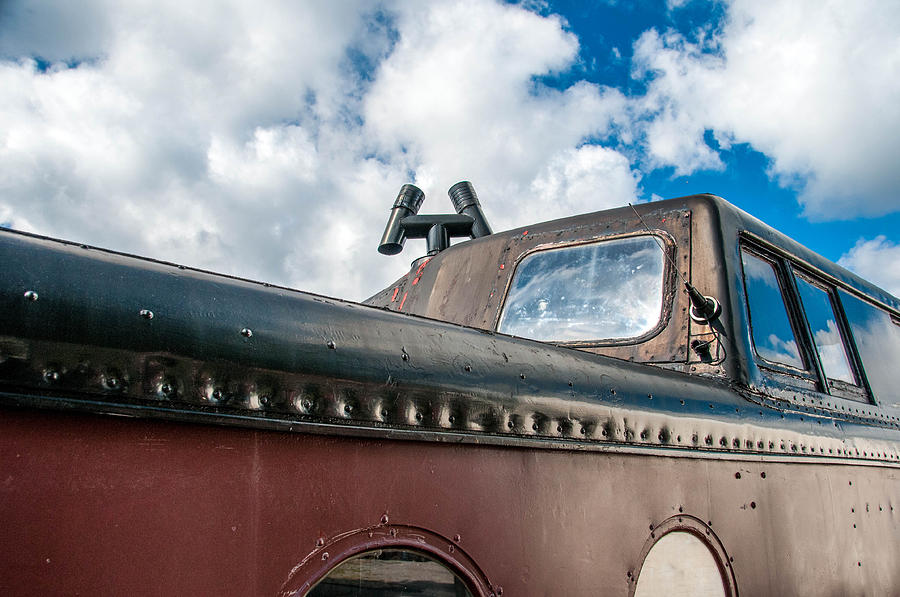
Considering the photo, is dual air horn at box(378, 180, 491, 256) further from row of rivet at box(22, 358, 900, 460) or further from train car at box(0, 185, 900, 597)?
row of rivet at box(22, 358, 900, 460)

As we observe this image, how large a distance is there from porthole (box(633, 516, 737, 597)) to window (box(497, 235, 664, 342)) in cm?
98

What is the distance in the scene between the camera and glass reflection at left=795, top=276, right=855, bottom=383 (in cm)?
356

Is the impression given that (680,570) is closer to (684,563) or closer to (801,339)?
(684,563)

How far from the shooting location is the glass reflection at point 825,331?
356 centimetres

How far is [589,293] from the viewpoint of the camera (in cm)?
324

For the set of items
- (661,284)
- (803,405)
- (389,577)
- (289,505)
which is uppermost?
(661,284)

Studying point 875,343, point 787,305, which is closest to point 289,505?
point 787,305

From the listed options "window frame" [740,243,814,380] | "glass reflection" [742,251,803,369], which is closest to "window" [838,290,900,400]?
"window frame" [740,243,814,380]

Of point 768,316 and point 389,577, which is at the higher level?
point 768,316

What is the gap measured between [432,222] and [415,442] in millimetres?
3872

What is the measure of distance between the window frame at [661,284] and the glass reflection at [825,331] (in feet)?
3.08

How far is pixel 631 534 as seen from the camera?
1.98m

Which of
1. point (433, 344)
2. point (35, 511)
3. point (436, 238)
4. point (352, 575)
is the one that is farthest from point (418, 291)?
point (35, 511)

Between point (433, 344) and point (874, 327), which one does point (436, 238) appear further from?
point (433, 344)
